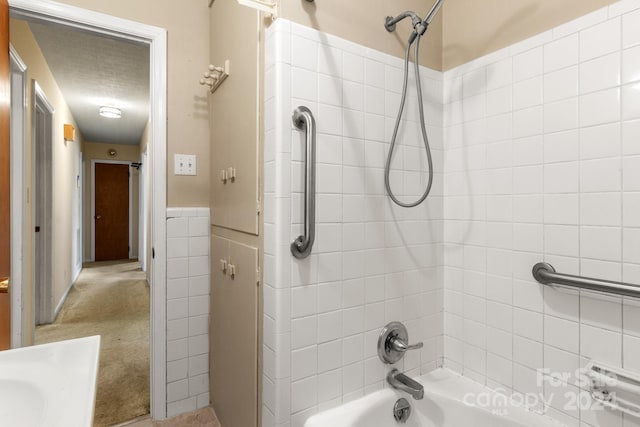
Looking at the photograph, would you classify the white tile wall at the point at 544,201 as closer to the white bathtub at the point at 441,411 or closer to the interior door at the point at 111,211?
the white bathtub at the point at 441,411

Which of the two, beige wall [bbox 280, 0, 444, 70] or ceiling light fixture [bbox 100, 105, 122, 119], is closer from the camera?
beige wall [bbox 280, 0, 444, 70]

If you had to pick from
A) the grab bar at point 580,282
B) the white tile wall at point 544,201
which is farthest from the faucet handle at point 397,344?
the grab bar at point 580,282

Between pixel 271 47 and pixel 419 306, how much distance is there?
3.78ft

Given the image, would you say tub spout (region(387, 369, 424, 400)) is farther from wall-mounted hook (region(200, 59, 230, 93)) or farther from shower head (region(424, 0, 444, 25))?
wall-mounted hook (region(200, 59, 230, 93))

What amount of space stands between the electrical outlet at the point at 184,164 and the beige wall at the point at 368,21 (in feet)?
3.23

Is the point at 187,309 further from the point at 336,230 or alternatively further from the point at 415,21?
the point at 415,21

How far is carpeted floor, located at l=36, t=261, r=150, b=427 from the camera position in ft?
6.07

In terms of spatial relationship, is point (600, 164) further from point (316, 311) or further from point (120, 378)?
point (120, 378)

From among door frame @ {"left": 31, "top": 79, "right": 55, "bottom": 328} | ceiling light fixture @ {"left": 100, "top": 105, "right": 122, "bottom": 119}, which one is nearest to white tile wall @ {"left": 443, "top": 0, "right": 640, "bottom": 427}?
door frame @ {"left": 31, "top": 79, "right": 55, "bottom": 328}

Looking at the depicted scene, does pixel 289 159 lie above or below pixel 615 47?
below

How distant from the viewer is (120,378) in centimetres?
210

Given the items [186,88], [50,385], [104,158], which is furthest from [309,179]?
[104,158]

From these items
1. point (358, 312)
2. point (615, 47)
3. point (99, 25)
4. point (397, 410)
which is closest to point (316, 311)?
point (358, 312)

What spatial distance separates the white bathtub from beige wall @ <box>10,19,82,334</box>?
1.98 m
